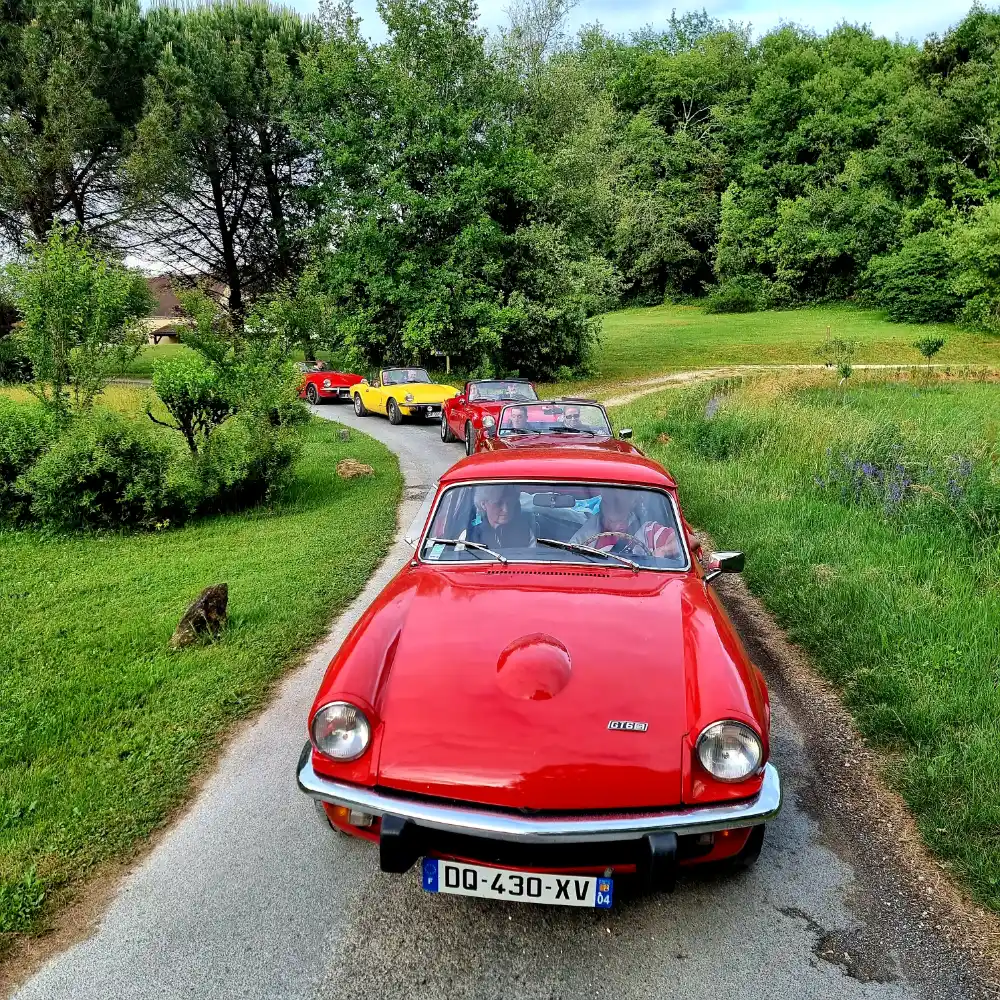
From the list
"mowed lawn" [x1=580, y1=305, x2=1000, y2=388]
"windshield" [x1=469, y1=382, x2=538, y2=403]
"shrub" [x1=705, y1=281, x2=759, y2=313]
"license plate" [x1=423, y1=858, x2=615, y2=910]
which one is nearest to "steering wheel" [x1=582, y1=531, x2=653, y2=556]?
"license plate" [x1=423, y1=858, x2=615, y2=910]

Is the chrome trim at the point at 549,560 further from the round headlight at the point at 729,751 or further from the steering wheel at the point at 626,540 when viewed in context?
the round headlight at the point at 729,751

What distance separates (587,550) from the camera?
3.91 meters

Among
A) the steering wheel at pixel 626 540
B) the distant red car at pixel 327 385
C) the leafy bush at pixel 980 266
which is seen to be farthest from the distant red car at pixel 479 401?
the leafy bush at pixel 980 266

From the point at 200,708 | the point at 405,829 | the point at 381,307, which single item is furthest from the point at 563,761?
the point at 381,307

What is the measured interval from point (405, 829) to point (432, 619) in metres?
1.03

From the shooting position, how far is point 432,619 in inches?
134

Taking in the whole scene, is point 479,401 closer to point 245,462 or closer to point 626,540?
point 245,462

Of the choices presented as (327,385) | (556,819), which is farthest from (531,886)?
(327,385)

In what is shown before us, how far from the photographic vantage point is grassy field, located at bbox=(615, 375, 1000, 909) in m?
3.71

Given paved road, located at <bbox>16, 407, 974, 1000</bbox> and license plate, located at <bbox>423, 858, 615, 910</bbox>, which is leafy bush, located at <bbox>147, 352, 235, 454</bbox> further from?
license plate, located at <bbox>423, 858, 615, 910</bbox>

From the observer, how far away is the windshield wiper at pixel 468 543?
3936 mm

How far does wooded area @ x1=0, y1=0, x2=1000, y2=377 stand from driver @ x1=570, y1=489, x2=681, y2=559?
8.07 metres

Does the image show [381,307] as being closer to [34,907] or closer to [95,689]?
[95,689]

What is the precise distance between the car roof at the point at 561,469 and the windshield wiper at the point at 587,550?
1.45 ft
